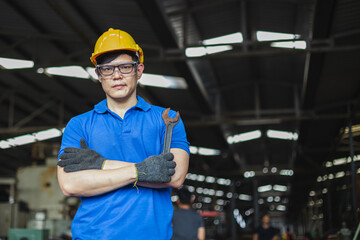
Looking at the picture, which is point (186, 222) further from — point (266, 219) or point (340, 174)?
point (340, 174)

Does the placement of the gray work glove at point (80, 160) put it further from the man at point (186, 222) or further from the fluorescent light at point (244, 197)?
the fluorescent light at point (244, 197)

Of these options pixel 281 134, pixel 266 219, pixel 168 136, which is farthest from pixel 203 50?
pixel 281 134

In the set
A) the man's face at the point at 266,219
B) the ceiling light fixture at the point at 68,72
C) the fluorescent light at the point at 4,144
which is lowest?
the man's face at the point at 266,219

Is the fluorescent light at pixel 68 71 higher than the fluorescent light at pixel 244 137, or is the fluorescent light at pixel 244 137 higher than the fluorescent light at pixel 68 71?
the fluorescent light at pixel 68 71

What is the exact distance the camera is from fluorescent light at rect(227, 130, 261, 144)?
18.2 metres

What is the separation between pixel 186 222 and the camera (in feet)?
18.1

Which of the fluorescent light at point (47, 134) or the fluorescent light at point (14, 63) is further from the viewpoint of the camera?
the fluorescent light at point (47, 134)

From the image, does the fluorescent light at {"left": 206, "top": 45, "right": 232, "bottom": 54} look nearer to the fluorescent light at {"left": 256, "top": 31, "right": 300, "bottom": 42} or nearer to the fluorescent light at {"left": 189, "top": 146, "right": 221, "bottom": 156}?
the fluorescent light at {"left": 256, "top": 31, "right": 300, "bottom": 42}

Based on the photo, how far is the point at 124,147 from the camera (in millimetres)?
1871

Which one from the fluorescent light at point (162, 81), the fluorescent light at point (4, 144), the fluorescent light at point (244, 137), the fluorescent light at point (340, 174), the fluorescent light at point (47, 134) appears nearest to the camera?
the fluorescent light at point (340, 174)

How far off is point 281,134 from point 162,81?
817 cm

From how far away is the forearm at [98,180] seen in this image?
5.62ft

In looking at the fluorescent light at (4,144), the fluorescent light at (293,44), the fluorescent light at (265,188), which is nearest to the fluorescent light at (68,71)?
the fluorescent light at (293,44)

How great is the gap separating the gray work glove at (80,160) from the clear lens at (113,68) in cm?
36
